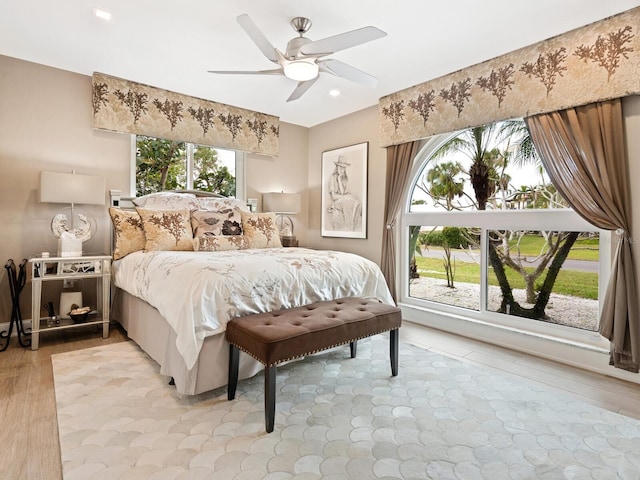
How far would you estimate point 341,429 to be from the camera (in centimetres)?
180

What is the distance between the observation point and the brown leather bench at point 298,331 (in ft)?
5.80

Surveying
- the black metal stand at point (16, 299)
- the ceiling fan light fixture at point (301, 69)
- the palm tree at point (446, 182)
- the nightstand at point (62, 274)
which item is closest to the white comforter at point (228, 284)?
the nightstand at point (62, 274)

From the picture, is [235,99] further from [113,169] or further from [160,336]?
[160,336]

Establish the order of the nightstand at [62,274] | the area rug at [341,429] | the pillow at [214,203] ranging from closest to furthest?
the area rug at [341,429] → the nightstand at [62,274] → the pillow at [214,203]

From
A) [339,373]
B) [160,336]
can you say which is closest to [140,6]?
[160,336]

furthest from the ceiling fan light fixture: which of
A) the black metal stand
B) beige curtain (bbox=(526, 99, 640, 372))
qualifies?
the black metal stand

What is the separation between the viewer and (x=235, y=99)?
4.24 m

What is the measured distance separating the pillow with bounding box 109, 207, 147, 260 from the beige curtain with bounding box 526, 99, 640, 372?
143 inches

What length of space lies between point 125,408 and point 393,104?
3.73 metres

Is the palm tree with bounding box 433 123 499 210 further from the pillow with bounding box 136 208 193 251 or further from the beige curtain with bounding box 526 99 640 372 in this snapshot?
the pillow with bounding box 136 208 193 251

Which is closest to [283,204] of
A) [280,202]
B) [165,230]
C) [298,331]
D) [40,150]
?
[280,202]

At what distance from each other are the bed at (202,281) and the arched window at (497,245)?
106 centimetres

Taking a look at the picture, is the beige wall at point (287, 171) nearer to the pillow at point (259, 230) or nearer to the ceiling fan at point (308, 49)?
the pillow at point (259, 230)

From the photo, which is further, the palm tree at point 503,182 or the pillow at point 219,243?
the pillow at point 219,243
